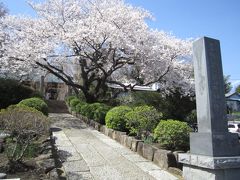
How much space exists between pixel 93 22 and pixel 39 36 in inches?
144

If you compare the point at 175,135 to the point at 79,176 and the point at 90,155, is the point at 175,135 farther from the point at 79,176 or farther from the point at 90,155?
the point at 79,176

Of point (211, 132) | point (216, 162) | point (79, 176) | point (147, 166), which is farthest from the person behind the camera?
point (147, 166)

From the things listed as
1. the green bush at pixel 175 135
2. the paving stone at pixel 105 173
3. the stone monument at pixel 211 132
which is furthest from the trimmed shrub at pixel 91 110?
the stone monument at pixel 211 132

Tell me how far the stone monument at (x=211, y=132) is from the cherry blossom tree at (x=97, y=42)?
1126 cm

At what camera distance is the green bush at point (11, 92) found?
18062 mm

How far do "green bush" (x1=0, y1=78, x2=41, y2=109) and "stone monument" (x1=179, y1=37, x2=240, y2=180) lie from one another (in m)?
15.5

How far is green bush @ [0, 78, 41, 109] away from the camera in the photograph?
18062mm

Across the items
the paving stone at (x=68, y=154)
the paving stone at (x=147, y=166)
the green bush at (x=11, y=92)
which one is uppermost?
the green bush at (x=11, y=92)

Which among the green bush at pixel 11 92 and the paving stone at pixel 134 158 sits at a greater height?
the green bush at pixel 11 92

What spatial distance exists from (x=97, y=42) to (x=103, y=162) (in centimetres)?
1032

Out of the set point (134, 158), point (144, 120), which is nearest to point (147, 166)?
point (134, 158)

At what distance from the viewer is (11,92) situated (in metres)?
18.4

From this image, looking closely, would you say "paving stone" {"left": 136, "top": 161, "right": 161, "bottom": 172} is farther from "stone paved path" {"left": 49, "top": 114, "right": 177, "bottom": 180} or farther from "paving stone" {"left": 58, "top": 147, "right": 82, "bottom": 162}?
"paving stone" {"left": 58, "top": 147, "right": 82, "bottom": 162}

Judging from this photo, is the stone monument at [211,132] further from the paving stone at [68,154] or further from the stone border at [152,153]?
the paving stone at [68,154]
